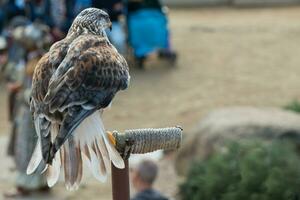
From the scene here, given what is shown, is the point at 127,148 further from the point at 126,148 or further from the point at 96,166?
the point at 96,166

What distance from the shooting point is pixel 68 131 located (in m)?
3.33

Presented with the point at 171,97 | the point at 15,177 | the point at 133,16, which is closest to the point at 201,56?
the point at 133,16

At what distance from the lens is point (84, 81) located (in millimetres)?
3459

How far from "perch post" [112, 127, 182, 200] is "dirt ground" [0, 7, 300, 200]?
493 cm

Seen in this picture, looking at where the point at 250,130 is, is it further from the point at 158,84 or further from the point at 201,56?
the point at 201,56

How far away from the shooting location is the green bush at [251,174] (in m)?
6.58

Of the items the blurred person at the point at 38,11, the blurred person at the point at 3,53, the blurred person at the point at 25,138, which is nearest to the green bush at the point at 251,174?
the blurred person at the point at 25,138

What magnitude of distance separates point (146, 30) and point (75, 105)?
10458 mm

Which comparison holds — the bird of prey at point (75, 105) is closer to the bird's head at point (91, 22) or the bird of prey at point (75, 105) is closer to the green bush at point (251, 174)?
the bird's head at point (91, 22)

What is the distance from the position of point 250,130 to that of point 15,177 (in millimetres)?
2504

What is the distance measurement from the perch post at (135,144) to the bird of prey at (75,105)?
4 centimetres

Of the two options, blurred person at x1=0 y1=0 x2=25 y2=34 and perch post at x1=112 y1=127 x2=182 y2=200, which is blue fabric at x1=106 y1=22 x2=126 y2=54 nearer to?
blurred person at x1=0 y1=0 x2=25 y2=34

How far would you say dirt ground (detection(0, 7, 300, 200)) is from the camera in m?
11.1

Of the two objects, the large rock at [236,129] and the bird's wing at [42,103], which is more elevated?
the bird's wing at [42,103]
